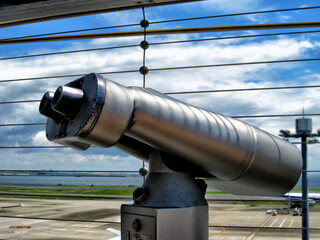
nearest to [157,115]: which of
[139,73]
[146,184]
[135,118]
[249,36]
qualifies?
[135,118]

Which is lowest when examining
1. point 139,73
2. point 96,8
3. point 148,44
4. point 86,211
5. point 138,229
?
point 86,211

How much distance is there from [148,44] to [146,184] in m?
0.61

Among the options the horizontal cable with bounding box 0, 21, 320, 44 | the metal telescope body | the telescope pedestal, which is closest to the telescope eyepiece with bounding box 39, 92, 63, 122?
the metal telescope body

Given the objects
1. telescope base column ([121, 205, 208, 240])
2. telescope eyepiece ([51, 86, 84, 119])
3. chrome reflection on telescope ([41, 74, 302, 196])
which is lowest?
telescope base column ([121, 205, 208, 240])

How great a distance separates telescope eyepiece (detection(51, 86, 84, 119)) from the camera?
564 millimetres

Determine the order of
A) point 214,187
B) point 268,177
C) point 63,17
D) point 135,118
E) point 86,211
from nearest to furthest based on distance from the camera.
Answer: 1. point 135,118
2. point 268,177
3. point 214,187
4. point 63,17
5. point 86,211

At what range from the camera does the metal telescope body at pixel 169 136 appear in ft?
1.87

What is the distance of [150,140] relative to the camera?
64 centimetres

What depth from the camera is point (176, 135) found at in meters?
0.64

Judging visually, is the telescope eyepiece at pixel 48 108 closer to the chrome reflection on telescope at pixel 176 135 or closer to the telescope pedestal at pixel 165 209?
the chrome reflection on telescope at pixel 176 135

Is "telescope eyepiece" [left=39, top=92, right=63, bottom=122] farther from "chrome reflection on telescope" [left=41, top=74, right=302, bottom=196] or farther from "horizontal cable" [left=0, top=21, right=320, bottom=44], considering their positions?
"horizontal cable" [left=0, top=21, right=320, bottom=44]

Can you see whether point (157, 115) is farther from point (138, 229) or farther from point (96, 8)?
point (96, 8)

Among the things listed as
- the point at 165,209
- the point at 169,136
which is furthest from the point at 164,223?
the point at 169,136

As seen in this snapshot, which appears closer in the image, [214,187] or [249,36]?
[214,187]
